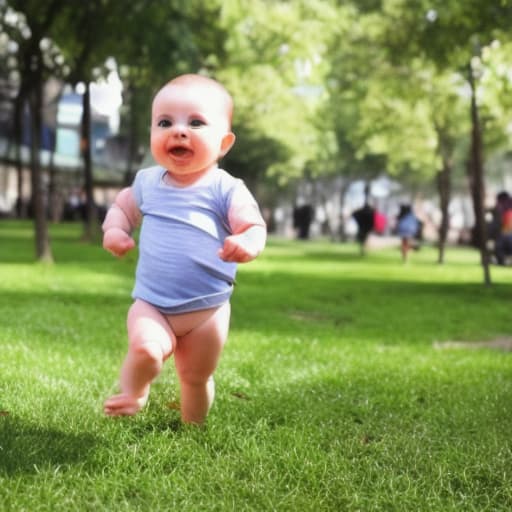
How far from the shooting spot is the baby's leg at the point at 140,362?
4.10 metres

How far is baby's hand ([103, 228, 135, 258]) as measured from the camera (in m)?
4.30

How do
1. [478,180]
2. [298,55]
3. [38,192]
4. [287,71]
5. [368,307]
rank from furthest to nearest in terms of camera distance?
[287,71] → [298,55] → [478,180] → [38,192] → [368,307]

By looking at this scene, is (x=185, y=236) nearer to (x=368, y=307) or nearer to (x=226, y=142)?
(x=226, y=142)

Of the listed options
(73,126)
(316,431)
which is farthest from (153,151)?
(73,126)

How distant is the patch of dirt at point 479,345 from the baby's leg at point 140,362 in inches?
242

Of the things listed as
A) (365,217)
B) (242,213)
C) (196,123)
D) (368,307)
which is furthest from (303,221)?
(242,213)

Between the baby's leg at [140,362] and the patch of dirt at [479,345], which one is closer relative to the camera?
the baby's leg at [140,362]

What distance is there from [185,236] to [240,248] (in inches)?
16.1

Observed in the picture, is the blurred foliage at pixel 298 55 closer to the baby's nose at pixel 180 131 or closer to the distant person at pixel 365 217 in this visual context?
the distant person at pixel 365 217

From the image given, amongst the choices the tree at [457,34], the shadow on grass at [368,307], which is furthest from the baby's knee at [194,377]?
the tree at [457,34]

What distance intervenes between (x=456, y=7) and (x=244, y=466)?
13.0 meters

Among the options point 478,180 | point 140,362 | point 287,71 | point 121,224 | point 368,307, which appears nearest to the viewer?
point 140,362

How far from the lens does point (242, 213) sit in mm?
4234

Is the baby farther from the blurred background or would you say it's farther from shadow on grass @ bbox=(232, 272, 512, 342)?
shadow on grass @ bbox=(232, 272, 512, 342)
